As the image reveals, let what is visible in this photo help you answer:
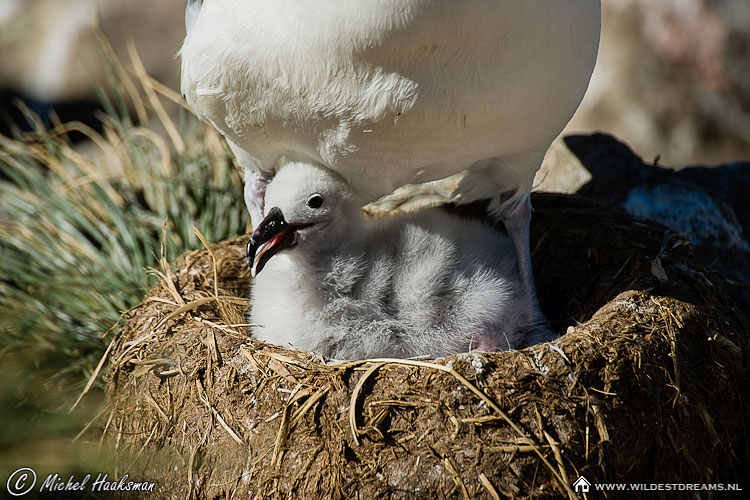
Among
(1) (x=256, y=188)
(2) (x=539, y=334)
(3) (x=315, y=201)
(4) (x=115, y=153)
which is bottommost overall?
(4) (x=115, y=153)

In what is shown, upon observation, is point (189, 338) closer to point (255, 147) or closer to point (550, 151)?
point (255, 147)

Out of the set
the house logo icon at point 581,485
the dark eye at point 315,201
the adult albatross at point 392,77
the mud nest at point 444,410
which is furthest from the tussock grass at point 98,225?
the house logo icon at point 581,485

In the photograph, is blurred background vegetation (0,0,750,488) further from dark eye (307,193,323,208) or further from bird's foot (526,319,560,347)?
bird's foot (526,319,560,347)

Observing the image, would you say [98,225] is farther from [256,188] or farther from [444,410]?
[444,410]

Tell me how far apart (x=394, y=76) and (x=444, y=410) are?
0.91 m

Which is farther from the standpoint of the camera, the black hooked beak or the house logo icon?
the black hooked beak

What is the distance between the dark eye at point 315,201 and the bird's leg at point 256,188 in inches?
15.8

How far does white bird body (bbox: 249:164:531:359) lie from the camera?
2.36 metres

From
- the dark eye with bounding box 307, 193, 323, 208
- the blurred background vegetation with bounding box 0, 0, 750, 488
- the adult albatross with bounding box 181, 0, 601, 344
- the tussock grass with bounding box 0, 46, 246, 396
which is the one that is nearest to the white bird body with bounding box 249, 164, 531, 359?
the dark eye with bounding box 307, 193, 323, 208

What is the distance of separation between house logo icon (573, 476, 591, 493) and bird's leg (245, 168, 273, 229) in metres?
1.56

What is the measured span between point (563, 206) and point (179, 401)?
1.85m

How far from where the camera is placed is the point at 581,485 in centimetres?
182

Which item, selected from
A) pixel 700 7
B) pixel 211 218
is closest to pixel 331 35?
pixel 211 218

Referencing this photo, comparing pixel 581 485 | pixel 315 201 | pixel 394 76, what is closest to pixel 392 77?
pixel 394 76
